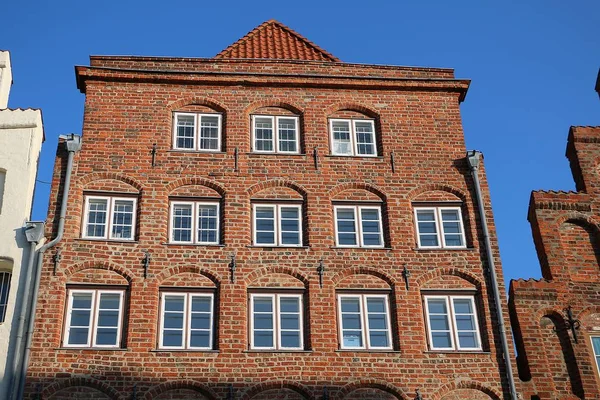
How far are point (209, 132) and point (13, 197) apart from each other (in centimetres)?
560

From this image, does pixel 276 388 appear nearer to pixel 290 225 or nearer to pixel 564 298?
pixel 290 225

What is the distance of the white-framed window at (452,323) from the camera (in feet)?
69.3

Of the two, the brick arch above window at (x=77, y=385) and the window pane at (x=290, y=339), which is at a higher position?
the window pane at (x=290, y=339)

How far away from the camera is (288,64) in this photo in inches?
1000

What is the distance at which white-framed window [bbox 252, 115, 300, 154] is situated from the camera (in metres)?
24.0

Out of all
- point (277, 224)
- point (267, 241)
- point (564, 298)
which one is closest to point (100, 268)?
point (267, 241)

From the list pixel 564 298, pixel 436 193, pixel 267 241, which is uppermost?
pixel 436 193

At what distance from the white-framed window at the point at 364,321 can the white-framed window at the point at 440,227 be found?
83.6 inches

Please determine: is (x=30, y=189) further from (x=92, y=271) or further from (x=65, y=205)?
(x=92, y=271)

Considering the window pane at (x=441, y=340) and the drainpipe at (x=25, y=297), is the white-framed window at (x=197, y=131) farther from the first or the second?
the window pane at (x=441, y=340)

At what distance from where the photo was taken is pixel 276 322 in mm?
21016

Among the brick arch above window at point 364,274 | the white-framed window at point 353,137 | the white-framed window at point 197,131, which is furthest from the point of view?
the white-framed window at point 353,137

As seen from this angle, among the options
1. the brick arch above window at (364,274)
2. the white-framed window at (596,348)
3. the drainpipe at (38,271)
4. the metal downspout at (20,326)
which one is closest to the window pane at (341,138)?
the brick arch above window at (364,274)

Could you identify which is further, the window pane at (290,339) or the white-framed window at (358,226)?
the white-framed window at (358,226)
